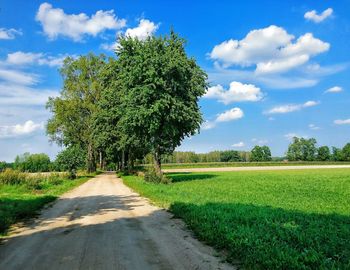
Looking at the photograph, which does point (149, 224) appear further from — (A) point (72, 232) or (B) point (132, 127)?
(B) point (132, 127)

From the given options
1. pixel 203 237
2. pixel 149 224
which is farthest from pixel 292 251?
pixel 149 224

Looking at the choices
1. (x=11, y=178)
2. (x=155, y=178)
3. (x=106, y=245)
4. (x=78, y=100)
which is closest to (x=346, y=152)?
(x=78, y=100)

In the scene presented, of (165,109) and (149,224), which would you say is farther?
(165,109)

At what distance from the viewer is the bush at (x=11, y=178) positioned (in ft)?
107

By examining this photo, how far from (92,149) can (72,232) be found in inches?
2334

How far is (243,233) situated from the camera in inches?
403

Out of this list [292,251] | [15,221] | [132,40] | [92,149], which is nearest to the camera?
[292,251]

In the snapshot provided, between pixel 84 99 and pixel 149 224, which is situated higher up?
pixel 84 99

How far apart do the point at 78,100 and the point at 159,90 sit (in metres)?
31.9

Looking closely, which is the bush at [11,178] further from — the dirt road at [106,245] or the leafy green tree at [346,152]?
the leafy green tree at [346,152]

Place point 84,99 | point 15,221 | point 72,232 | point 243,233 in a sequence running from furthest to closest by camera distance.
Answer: point 84,99 → point 15,221 → point 72,232 → point 243,233

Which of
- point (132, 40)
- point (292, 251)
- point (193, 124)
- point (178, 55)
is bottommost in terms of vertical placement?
point (292, 251)

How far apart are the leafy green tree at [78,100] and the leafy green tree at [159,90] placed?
2564 centimetres

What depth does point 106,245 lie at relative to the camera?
9531mm
